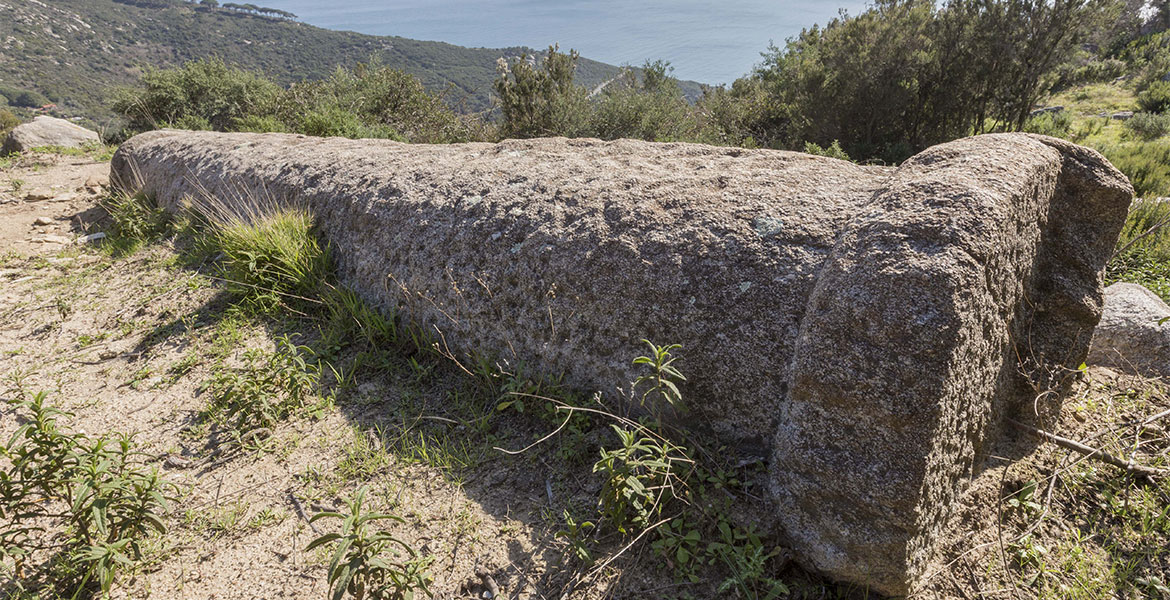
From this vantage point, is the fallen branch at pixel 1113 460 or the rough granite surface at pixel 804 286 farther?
the fallen branch at pixel 1113 460

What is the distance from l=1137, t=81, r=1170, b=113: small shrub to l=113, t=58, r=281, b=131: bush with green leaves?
26.2 metres

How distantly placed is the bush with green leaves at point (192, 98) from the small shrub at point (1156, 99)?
26158 millimetres

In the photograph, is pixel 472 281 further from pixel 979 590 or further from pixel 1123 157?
pixel 1123 157

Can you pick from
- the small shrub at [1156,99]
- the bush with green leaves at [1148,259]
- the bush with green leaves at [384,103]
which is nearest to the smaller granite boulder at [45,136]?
the bush with green leaves at [384,103]

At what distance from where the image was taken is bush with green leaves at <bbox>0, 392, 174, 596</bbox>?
216 centimetres

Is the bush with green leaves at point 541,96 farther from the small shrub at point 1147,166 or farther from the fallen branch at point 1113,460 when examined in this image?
the fallen branch at point 1113,460

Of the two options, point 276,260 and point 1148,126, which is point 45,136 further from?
point 1148,126

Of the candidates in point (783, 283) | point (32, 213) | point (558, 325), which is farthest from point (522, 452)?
point (32, 213)

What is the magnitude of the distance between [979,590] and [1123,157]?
9660 mm

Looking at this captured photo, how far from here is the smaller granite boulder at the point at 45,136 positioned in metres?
12.7

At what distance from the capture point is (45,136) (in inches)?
532

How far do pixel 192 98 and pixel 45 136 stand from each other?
3.51 metres

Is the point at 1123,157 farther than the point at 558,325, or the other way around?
the point at 1123,157

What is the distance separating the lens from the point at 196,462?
2.97m
